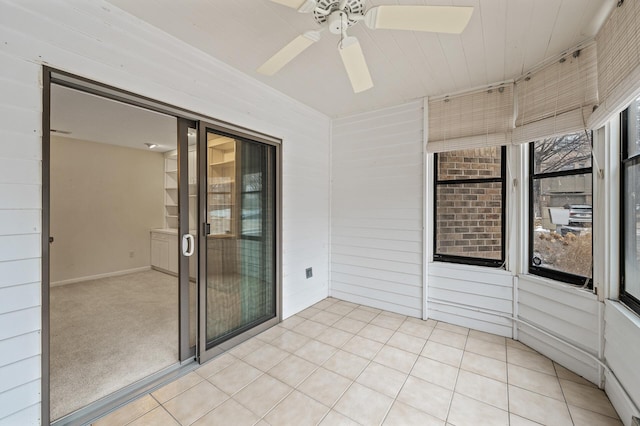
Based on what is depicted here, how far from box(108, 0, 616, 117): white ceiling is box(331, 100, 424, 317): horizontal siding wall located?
2.09ft

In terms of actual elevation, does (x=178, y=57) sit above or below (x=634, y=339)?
above

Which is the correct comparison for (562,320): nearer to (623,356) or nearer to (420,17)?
(623,356)

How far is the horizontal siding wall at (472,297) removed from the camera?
2760 mm

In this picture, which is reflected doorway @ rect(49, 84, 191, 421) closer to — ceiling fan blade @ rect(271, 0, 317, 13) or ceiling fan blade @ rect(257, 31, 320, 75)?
ceiling fan blade @ rect(257, 31, 320, 75)

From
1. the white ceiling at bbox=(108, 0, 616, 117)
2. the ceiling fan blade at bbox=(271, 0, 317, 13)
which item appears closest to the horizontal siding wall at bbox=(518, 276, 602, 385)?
the white ceiling at bbox=(108, 0, 616, 117)

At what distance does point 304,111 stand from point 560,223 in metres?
2.94

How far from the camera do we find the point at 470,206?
3035 mm

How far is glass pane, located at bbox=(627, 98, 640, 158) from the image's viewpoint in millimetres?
1710

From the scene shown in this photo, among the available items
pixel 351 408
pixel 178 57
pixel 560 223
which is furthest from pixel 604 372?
pixel 178 57

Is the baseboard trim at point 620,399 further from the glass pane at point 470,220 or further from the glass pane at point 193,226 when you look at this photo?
the glass pane at point 193,226

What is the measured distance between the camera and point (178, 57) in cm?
209

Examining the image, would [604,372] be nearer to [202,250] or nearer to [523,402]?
[523,402]

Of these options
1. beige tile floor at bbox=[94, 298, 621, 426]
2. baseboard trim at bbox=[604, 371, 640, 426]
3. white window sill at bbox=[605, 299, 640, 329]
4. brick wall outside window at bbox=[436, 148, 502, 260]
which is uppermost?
brick wall outside window at bbox=[436, 148, 502, 260]

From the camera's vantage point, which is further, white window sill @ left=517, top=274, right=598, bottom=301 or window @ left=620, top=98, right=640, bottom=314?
white window sill @ left=517, top=274, right=598, bottom=301
